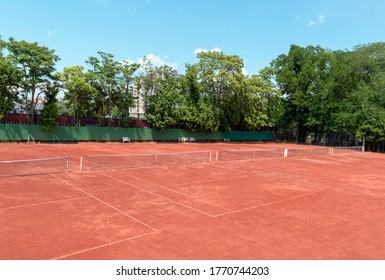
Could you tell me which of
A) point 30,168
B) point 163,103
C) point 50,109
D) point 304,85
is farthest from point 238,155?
point 304,85

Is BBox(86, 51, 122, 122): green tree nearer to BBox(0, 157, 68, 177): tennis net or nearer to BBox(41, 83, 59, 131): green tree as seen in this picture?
BBox(41, 83, 59, 131): green tree

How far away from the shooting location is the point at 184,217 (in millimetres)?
9602

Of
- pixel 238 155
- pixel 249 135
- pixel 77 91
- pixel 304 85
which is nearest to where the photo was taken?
pixel 238 155

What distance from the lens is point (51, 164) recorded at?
18297 millimetres

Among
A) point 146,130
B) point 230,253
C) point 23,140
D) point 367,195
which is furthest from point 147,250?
point 146,130

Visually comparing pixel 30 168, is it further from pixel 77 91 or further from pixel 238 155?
pixel 77 91

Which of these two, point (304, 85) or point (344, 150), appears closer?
point (344, 150)

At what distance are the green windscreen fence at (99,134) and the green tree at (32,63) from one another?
8.90ft

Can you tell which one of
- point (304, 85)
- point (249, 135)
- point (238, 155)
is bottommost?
point (238, 155)

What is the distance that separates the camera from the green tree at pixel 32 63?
3066 centimetres

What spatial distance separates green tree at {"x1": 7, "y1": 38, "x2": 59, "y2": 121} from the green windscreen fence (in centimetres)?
271

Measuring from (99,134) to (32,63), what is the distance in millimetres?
11287

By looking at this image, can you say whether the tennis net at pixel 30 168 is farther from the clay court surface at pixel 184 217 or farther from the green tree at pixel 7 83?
the green tree at pixel 7 83

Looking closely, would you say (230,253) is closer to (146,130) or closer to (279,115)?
(146,130)
